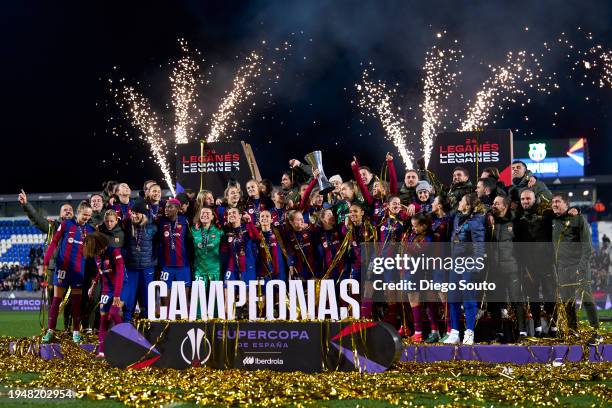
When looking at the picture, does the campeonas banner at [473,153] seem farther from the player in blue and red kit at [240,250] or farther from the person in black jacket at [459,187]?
the player in blue and red kit at [240,250]

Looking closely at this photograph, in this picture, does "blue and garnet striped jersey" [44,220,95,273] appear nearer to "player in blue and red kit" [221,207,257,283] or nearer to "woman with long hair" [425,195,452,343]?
"player in blue and red kit" [221,207,257,283]

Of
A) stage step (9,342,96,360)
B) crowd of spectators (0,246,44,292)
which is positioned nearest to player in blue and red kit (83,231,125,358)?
stage step (9,342,96,360)

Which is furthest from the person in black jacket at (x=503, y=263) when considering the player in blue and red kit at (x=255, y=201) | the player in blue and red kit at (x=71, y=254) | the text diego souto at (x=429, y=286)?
the player in blue and red kit at (x=71, y=254)

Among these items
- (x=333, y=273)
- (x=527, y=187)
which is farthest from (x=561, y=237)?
(x=333, y=273)

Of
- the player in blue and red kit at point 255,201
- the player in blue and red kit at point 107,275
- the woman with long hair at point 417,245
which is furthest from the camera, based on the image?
the player in blue and red kit at point 255,201

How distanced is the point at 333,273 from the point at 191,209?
2630 millimetres

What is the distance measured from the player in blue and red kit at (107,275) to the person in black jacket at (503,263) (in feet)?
14.8

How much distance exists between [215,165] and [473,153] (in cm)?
435

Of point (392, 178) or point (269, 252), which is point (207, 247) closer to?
point (269, 252)

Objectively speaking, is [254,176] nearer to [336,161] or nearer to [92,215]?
[92,215]

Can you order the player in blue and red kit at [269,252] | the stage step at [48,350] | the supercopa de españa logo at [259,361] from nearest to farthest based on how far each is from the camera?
1. the supercopa de españa logo at [259,361]
2. the stage step at [48,350]
3. the player in blue and red kit at [269,252]

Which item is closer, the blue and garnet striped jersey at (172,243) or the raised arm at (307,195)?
the blue and garnet striped jersey at (172,243)

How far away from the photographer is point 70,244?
1041cm

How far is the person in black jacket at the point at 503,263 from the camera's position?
29.7 ft
